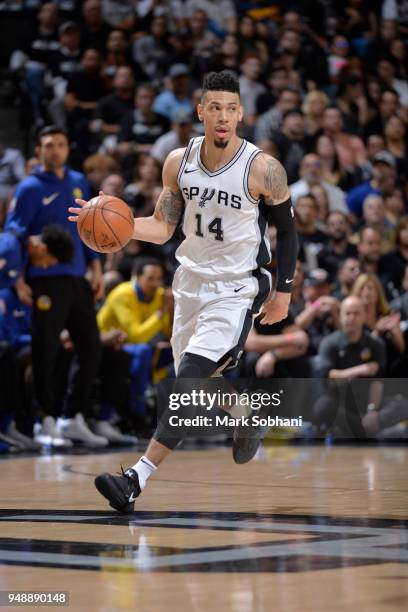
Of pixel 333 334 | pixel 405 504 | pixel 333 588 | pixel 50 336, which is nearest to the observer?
pixel 333 588

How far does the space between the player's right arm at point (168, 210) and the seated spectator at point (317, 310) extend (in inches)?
207

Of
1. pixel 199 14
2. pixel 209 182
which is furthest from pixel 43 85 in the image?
pixel 209 182

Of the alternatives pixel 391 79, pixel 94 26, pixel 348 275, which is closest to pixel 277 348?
pixel 348 275

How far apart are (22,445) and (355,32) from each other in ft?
36.3

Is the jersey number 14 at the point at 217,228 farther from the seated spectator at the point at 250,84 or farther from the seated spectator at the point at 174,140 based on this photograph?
the seated spectator at the point at 250,84

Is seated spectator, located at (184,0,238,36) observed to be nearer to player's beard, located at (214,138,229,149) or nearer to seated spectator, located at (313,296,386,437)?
seated spectator, located at (313,296,386,437)

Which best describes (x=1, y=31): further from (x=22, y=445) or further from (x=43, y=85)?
(x=22, y=445)

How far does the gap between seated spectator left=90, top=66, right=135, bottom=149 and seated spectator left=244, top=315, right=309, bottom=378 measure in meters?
4.43

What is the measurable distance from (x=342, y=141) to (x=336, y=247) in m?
3.10

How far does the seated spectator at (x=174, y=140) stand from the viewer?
572 inches

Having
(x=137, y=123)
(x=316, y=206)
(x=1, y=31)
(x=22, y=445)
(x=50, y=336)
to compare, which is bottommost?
(x=22, y=445)

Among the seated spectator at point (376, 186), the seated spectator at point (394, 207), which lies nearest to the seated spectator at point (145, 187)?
the seated spectator at point (376, 186)

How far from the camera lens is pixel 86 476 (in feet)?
26.5

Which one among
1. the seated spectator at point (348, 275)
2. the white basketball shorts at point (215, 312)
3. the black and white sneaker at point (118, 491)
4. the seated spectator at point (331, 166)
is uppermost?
the seated spectator at point (331, 166)
